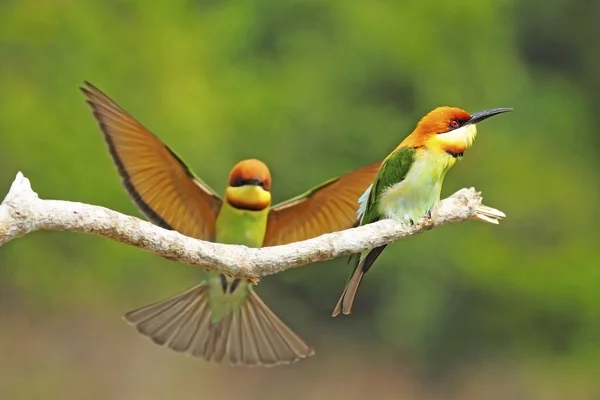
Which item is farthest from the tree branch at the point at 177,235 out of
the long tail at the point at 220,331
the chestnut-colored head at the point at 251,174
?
the long tail at the point at 220,331

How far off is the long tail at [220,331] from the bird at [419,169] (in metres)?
0.32

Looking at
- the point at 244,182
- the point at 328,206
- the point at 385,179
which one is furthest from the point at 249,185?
the point at 385,179

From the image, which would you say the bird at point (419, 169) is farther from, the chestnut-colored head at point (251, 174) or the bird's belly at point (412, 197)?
the chestnut-colored head at point (251, 174)

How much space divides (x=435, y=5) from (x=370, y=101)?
552mm

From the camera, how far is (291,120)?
13.8ft

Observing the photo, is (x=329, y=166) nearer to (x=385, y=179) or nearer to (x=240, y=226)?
(x=240, y=226)

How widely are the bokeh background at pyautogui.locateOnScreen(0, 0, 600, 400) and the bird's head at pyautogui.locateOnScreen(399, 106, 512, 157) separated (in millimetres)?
2920

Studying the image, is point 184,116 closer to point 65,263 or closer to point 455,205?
point 65,263

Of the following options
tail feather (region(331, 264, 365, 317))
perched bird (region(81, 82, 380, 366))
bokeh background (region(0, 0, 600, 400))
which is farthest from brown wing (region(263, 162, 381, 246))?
bokeh background (region(0, 0, 600, 400))

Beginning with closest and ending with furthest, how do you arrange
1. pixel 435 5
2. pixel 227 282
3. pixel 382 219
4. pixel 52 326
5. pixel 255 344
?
pixel 382 219 → pixel 255 344 → pixel 227 282 → pixel 435 5 → pixel 52 326

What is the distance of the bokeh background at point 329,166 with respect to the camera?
158 inches

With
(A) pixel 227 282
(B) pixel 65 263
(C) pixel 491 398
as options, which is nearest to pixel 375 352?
(C) pixel 491 398

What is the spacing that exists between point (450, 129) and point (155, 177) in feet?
1.60

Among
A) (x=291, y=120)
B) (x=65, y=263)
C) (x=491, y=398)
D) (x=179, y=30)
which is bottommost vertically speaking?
(x=491, y=398)
